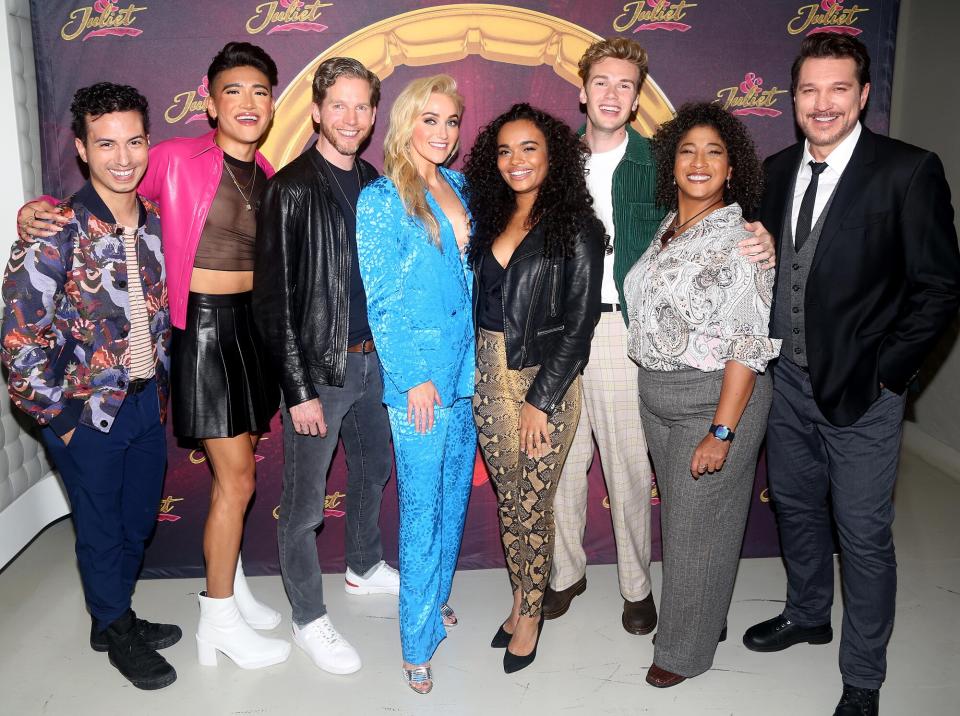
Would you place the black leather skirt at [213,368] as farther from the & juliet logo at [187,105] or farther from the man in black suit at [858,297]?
the man in black suit at [858,297]

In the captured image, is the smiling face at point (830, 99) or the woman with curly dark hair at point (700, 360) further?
the smiling face at point (830, 99)

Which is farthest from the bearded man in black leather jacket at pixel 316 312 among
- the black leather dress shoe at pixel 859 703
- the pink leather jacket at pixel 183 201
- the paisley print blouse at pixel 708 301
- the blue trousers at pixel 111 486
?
the black leather dress shoe at pixel 859 703

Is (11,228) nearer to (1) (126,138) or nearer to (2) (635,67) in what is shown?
(1) (126,138)

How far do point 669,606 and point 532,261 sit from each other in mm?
1395

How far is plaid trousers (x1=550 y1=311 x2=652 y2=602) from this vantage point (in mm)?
3262

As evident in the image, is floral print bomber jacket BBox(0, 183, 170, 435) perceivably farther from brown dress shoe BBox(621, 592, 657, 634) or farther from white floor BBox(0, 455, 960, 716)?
brown dress shoe BBox(621, 592, 657, 634)

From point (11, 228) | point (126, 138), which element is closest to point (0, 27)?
point (11, 228)

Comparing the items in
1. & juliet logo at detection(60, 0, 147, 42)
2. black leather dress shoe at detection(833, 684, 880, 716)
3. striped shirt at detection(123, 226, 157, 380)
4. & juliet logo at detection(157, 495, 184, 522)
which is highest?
& juliet logo at detection(60, 0, 147, 42)

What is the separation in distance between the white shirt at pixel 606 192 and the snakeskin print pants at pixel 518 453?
0.47 m

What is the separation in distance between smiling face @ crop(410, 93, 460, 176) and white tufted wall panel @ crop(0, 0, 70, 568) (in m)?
1.96

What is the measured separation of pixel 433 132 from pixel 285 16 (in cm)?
124

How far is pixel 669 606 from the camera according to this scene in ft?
9.95

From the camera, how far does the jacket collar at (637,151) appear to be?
10.5ft

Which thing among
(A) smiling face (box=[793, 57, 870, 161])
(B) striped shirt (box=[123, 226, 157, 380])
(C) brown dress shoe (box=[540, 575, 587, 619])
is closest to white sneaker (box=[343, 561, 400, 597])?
(C) brown dress shoe (box=[540, 575, 587, 619])
